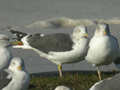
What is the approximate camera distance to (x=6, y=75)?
450 inches

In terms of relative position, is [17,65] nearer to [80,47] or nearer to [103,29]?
[80,47]

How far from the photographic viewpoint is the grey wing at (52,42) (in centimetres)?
1529

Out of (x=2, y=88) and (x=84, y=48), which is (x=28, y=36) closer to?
→ (x=84, y=48)

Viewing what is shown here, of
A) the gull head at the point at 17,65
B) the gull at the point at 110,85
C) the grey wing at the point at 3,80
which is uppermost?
the gull head at the point at 17,65

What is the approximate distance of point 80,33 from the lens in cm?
1526

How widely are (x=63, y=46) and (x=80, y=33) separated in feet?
2.27

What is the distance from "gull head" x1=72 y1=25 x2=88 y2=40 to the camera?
1521cm

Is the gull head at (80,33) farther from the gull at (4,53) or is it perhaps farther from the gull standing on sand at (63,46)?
the gull at (4,53)

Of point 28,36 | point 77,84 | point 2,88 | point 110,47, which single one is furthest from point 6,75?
point 28,36

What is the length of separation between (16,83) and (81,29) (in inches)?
182

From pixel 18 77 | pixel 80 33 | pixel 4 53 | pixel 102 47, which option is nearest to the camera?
pixel 18 77

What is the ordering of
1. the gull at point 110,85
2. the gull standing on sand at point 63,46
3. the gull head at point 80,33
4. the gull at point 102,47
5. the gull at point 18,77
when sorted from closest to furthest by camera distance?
the gull at point 110,85, the gull at point 18,77, the gull at point 102,47, the gull standing on sand at point 63,46, the gull head at point 80,33

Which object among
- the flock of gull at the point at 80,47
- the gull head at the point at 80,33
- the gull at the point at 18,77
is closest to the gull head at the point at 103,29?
the flock of gull at the point at 80,47

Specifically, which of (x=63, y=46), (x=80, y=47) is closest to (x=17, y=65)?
(x=80, y=47)
